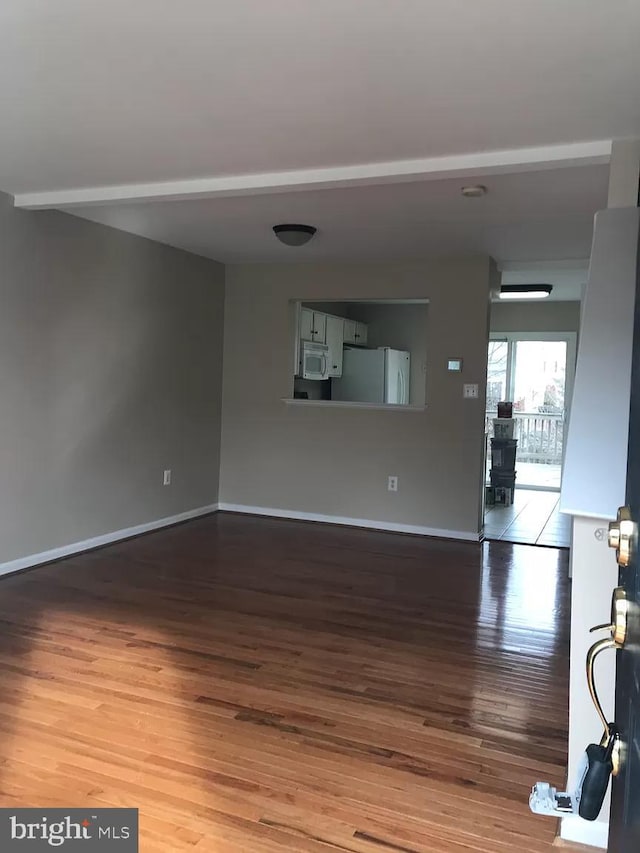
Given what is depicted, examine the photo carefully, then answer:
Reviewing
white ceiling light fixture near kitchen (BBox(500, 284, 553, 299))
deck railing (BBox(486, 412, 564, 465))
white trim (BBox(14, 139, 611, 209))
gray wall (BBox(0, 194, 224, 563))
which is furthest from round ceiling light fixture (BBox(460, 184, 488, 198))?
deck railing (BBox(486, 412, 564, 465))

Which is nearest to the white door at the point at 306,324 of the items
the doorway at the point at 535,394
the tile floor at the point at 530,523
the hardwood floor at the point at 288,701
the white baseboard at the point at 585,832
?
the tile floor at the point at 530,523

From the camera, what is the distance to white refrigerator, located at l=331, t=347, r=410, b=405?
756cm

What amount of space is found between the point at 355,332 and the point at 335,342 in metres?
0.85

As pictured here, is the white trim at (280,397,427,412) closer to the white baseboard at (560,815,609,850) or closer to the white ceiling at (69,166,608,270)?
the white ceiling at (69,166,608,270)

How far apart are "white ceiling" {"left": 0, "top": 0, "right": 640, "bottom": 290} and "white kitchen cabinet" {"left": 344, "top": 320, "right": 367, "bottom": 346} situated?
148 inches

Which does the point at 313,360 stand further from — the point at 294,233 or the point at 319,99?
the point at 319,99

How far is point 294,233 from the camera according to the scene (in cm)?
433

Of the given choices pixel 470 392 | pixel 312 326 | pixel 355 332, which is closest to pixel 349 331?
pixel 355 332

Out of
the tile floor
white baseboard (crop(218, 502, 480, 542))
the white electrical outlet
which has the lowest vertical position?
the tile floor

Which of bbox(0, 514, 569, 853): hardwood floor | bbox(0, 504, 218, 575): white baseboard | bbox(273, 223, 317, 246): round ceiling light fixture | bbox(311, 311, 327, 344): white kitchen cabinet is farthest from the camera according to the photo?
bbox(311, 311, 327, 344): white kitchen cabinet

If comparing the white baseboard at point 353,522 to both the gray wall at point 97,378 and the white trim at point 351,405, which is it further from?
the white trim at point 351,405

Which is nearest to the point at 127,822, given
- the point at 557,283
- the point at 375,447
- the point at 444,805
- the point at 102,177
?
the point at 444,805

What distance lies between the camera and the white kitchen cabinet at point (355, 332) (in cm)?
761

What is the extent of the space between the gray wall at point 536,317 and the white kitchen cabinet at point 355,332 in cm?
170
